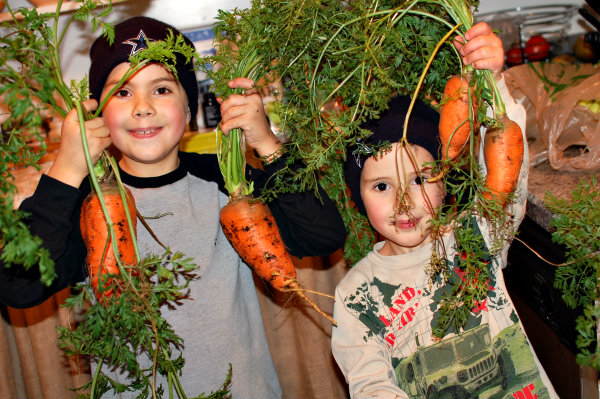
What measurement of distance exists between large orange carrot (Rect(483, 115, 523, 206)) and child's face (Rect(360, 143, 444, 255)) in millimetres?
116

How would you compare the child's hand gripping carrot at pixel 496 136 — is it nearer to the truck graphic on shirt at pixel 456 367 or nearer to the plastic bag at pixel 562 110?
the truck graphic on shirt at pixel 456 367

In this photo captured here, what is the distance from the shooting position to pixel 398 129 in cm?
109

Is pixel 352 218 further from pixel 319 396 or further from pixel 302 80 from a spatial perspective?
pixel 319 396

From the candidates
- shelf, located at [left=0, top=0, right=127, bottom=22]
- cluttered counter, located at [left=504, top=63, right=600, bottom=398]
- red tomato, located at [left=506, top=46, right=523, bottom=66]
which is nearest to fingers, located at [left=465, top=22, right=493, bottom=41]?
cluttered counter, located at [left=504, top=63, right=600, bottom=398]

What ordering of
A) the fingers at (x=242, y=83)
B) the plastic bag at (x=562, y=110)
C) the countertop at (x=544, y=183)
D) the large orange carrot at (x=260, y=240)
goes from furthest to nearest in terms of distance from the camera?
the plastic bag at (x=562, y=110), the countertop at (x=544, y=183), the large orange carrot at (x=260, y=240), the fingers at (x=242, y=83)

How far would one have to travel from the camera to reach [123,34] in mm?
1193

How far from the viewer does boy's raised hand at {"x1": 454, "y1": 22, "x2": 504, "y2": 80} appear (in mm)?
907

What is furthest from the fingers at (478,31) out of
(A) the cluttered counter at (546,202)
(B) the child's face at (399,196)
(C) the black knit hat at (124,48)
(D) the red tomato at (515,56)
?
(D) the red tomato at (515,56)

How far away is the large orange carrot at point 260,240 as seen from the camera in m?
1.12

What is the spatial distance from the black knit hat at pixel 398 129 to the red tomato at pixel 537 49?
3.72 ft

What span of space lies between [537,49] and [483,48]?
1325mm

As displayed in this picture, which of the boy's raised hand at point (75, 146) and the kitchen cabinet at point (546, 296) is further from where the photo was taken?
the kitchen cabinet at point (546, 296)

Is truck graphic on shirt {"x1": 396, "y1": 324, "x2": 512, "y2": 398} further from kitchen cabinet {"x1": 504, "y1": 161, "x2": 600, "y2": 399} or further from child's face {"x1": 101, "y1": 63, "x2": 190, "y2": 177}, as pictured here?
child's face {"x1": 101, "y1": 63, "x2": 190, "y2": 177}

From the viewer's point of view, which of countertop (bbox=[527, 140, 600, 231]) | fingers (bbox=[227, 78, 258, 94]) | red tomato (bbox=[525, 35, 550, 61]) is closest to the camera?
fingers (bbox=[227, 78, 258, 94])
